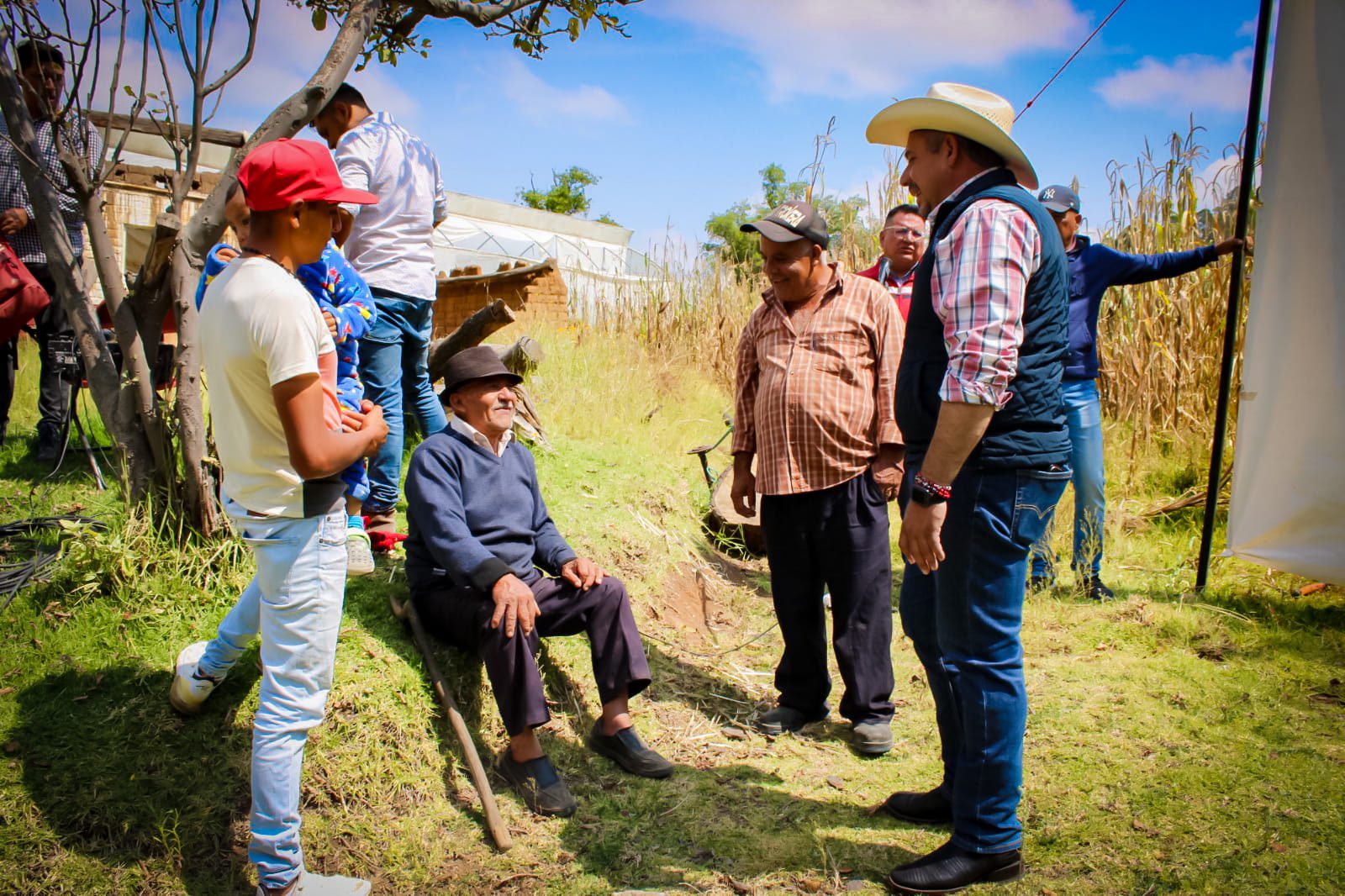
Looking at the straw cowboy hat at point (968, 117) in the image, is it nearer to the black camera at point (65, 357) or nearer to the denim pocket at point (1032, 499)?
the denim pocket at point (1032, 499)

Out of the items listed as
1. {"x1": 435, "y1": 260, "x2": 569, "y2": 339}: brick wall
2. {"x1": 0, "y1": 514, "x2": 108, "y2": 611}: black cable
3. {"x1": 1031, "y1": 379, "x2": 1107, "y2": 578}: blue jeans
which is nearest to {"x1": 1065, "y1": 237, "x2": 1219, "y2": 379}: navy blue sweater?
{"x1": 1031, "y1": 379, "x2": 1107, "y2": 578}: blue jeans

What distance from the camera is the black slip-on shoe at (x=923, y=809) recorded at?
306 cm

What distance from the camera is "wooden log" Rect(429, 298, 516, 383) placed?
6000 millimetres

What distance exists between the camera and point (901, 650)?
480 cm

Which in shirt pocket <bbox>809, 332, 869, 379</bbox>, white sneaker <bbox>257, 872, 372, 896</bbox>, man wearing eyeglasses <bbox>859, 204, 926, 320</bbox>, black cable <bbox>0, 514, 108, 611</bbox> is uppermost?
man wearing eyeglasses <bbox>859, 204, 926, 320</bbox>

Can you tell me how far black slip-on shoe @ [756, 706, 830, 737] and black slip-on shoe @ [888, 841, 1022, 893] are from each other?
1.29m

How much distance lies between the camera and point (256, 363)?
7.34 feet

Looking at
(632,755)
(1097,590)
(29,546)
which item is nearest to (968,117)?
(632,755)

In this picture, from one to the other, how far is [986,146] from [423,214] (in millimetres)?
2892

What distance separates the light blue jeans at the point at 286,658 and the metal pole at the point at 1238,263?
4500mm

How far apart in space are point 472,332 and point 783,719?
3.62 metres

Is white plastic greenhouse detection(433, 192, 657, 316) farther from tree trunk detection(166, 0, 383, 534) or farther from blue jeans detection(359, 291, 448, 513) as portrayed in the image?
tree trunk detection(166, 0, 383, 534)

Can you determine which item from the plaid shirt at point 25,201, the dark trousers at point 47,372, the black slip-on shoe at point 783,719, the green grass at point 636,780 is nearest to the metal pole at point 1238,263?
the green grass at point 636,780

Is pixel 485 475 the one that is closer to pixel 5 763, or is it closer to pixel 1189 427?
pixel 5 763
